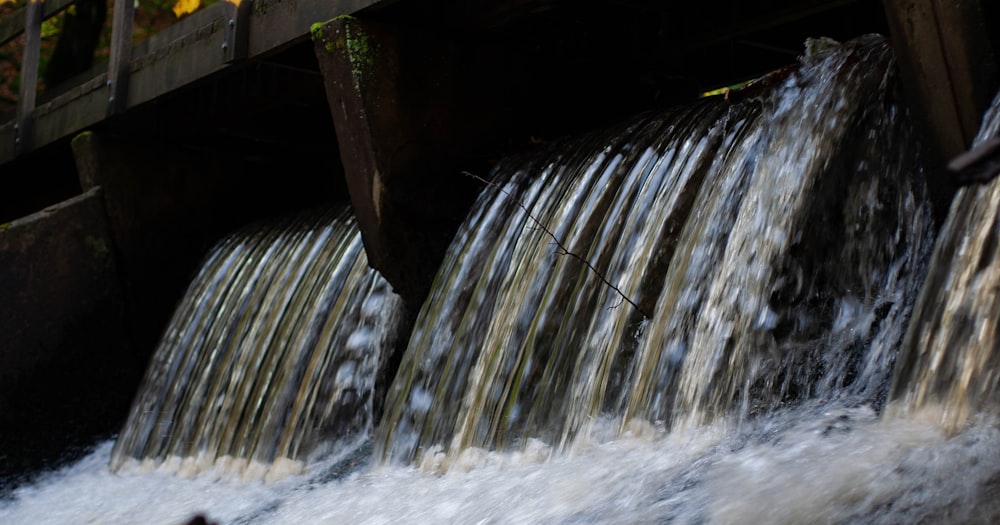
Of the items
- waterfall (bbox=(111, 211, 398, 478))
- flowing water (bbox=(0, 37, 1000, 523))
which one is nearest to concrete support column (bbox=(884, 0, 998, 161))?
flowing water (bbox=(0, 37, 1000, 523))

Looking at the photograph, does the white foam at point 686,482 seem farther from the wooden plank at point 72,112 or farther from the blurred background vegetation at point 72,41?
the blurred background vegetation at point 72,41

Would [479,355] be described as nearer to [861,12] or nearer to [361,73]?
[361,73]

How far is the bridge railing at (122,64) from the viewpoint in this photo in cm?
675

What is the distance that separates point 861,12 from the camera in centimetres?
576

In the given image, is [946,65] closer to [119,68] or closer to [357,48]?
[357,48]

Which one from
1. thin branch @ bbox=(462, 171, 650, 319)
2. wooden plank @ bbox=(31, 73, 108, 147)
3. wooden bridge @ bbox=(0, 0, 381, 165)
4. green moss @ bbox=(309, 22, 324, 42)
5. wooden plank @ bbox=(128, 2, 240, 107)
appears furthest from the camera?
wooden plank @ bbox=(31, 73, 108, 147)

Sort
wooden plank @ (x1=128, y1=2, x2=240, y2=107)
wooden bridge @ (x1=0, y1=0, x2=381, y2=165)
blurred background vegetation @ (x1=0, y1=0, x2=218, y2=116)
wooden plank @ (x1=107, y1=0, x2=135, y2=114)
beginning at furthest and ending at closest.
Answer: blurred background vegetation @ (x1=0, y1=0, x2=218, y2=116), wooden plank @ (x1=107, y1=0, x2=135, y2=114), wooden plank @ (x1=128, y1=2, x2=240, y2=107), wooden bridge @ (x1=0, y1=0, x2=381, y2=165)

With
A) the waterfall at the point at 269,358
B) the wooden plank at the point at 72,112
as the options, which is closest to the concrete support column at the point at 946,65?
the waterfall at the point at 269,358

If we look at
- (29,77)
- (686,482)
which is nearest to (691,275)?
(686,482)

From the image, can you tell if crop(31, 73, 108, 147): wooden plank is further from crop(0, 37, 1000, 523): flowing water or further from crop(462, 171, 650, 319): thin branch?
crop(462, 171, 650, 319): thin branch

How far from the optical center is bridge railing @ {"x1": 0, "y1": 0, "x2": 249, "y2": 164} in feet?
22.2

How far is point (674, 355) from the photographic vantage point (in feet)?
12.5

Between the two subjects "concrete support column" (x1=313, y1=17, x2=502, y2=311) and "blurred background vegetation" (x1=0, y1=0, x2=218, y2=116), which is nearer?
"concrete support column" (x1=313, y1=17, x2=502, y2=311)

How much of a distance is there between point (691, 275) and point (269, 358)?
9.51 ft
